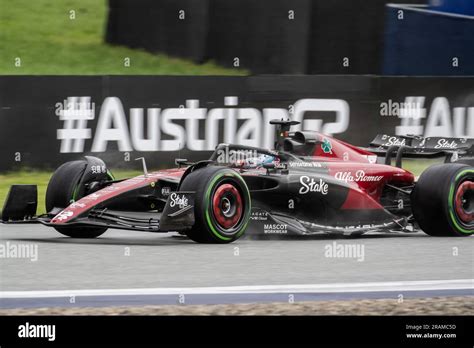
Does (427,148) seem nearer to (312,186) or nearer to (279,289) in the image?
(312,186)

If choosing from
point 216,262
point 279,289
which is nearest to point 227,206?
point 216,262

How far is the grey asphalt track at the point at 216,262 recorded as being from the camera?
26.6 feet

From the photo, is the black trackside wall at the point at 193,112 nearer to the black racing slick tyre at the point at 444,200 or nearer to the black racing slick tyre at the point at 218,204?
the black racing slick tyre at the point at 444,200

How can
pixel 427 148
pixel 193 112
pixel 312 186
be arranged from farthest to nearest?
pixel 193 112, pixel 427 148, pixel 312 186

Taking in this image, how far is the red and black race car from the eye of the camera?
10.1 meters

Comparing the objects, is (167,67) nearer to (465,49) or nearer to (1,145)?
(1,145)

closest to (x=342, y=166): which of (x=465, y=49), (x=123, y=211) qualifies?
(x=123, y=211)

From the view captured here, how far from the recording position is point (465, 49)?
16.9 meters

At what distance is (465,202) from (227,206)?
2.84m

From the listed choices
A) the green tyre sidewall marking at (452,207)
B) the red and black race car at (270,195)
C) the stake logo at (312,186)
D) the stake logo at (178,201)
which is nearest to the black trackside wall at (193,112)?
the red and black race car at (270,195)

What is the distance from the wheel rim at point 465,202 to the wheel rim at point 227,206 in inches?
97.1

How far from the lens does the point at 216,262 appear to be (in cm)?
906

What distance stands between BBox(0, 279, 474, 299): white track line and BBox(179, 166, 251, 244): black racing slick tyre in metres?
2.22

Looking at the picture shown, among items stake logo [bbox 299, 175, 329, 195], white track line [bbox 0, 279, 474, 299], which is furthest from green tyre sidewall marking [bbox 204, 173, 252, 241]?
white track line [bbox 0, 279, 474, 299]
